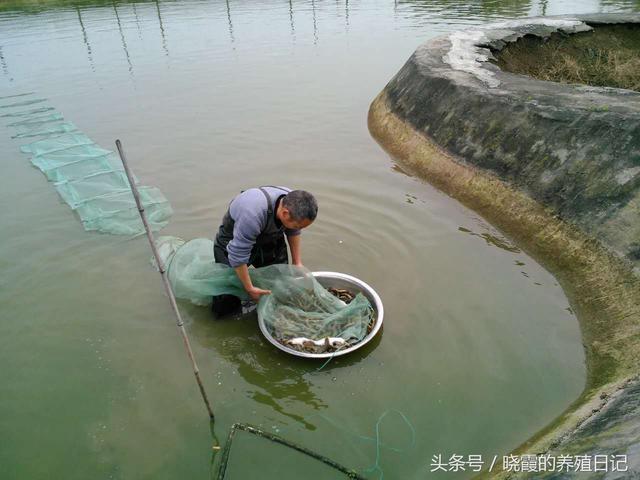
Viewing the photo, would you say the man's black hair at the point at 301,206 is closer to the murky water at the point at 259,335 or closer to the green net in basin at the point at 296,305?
the green net in basin at the point at 296,305

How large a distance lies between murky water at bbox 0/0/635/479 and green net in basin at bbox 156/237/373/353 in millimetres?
193

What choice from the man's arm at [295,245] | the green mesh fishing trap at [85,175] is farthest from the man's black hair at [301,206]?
the green mesh fishing trap at [85,175]

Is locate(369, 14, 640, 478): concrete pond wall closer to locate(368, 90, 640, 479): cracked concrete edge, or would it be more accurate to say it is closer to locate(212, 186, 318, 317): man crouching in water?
locate(368, 90, 640, 479): cracked concrete edge

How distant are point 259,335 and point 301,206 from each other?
1.40 m

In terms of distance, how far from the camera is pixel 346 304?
3.63m

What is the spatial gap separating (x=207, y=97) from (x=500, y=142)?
6295 mm

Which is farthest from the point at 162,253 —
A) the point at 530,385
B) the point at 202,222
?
the point at 530,385

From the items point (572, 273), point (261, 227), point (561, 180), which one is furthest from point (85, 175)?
point (572, 273)

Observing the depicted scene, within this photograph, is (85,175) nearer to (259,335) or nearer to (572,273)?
(259,335)

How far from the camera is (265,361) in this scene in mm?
3455

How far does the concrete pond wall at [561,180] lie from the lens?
110 inches

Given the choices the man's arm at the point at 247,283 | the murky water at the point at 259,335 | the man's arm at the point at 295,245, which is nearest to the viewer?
the murky water at the point at 259,335

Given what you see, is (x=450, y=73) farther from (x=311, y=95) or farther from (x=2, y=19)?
(x=2, y=19)

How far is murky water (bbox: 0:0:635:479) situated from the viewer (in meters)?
2.87
